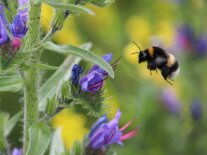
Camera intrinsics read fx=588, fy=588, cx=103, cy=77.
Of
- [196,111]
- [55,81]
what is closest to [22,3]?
[55,81]

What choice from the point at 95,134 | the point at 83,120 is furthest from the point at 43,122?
the point at 83,120

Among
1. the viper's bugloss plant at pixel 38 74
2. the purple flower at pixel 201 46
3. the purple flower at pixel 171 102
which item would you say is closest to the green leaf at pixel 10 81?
the viper's bugloss plant at pixel 38 74

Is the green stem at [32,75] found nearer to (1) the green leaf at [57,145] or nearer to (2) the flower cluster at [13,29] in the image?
(2) the flower cluster at [13,29]

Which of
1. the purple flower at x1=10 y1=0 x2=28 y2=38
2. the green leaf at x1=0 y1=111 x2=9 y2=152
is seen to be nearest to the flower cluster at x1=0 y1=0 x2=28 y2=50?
the purple flower at x1=10 y1=0 x2=28 y2=38

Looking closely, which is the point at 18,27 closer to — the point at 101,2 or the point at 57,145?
the point at 101,2

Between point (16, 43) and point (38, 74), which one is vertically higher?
point (16, 43)

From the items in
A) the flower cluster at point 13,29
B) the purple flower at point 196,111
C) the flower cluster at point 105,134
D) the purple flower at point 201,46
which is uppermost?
the flower cluster at point 13,29
